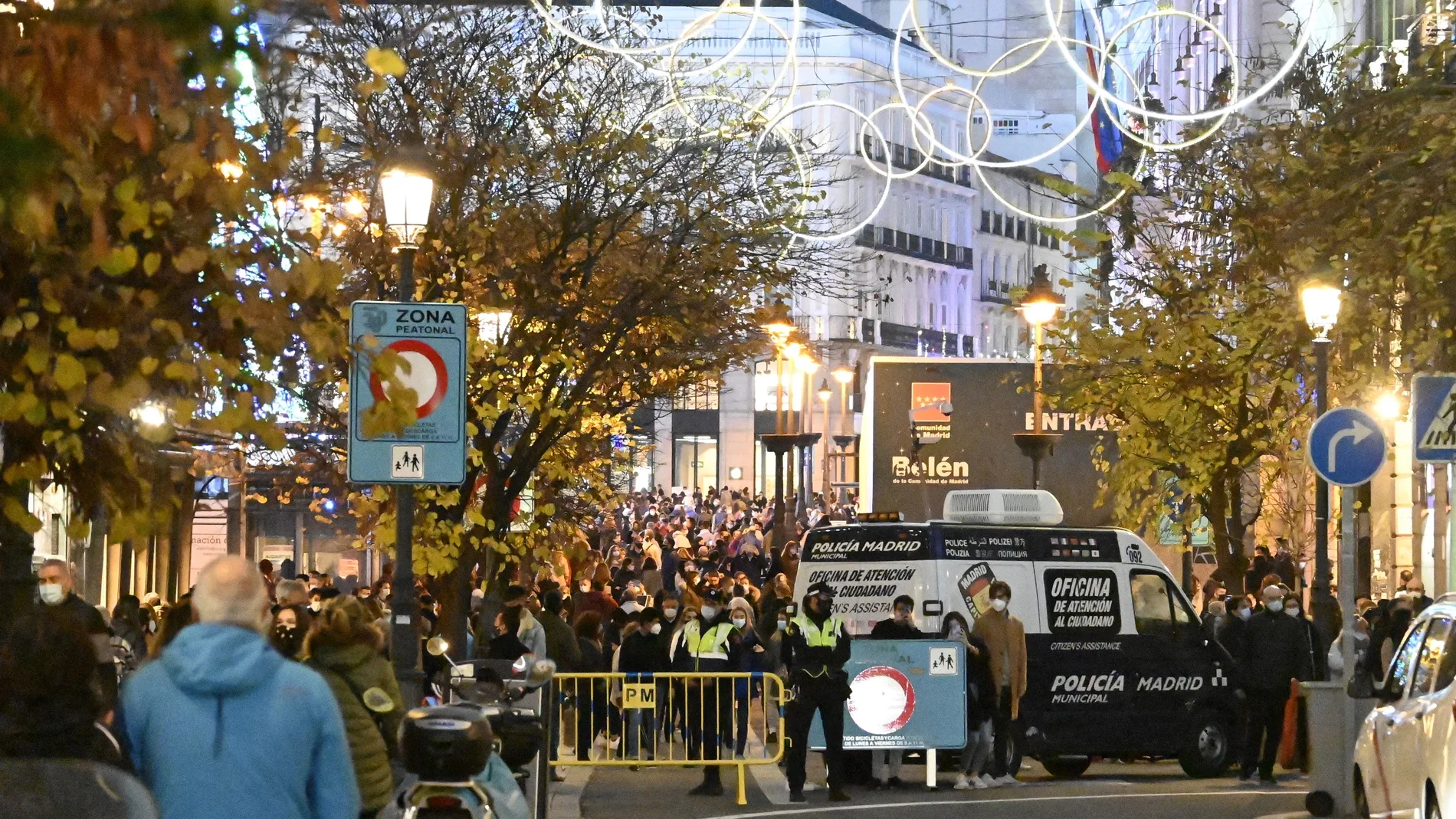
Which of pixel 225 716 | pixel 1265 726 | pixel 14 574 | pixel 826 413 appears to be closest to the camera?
pixel 225 716

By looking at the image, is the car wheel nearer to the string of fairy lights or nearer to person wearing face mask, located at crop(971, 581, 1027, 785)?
person wearing face mask, located at crop(971, 581, 1027, 785)

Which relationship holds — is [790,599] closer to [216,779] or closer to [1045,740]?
[1045,740]

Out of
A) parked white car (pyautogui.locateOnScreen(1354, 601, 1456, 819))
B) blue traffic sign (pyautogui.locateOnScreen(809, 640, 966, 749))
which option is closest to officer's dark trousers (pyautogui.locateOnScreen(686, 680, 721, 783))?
blue traffic sign (pyautogui.locateOnScreen(809, 640, 966, 749))

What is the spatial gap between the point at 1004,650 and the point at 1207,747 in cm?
242

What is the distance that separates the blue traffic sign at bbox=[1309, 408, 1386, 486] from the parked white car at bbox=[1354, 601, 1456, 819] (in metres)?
3.21

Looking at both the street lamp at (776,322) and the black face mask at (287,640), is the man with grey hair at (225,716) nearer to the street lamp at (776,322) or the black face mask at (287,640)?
the black face mask at (287,640)

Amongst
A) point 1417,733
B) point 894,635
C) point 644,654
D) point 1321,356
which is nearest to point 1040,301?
point 1321,356

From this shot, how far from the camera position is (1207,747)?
2064 cm

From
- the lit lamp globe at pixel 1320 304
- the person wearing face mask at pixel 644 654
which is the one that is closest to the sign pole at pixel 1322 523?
the lit lamp globe at pixel 1320 304

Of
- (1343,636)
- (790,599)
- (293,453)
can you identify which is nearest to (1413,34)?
(790,599)

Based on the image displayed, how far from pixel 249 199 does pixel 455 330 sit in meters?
4.68

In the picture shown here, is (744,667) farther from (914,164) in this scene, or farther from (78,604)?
(914,164)

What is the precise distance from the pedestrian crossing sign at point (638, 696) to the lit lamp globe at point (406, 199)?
16.2ft

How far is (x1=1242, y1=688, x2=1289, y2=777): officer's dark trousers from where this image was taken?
1972 cm
